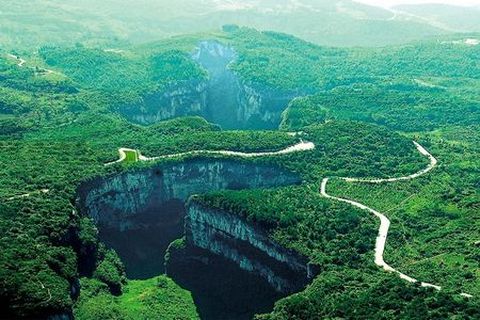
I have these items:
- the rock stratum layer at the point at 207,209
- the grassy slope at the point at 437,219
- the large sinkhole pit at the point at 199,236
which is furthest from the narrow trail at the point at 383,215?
the large sinkhole pit at the point at 199,236

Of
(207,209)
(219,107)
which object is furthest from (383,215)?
(219,107)

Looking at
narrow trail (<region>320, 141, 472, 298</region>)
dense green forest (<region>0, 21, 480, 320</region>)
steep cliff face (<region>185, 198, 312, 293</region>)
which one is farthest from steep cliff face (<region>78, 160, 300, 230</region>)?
steep cliff face (<region>185, 198, 312, 293</region>)

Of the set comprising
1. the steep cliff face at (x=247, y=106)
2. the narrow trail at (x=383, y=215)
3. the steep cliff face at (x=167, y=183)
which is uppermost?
the narrow trail at (x=383, y=215)

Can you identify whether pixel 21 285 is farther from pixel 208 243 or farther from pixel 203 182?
pixel 203 182

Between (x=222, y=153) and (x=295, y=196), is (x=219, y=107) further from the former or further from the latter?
(x=295, y=196)

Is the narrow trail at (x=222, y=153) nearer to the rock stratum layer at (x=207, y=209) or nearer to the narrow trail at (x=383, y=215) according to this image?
the rock stratum layer at (x=207, y=209)

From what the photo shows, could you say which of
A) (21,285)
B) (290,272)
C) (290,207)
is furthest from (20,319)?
(290,207)

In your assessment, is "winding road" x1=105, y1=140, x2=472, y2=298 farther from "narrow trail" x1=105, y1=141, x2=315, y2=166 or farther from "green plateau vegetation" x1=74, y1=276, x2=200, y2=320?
"green plateau vegetation" x1=74, y1=276, x2=200, y2=320
